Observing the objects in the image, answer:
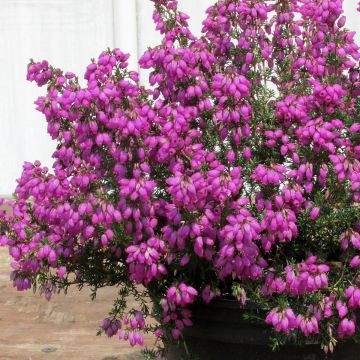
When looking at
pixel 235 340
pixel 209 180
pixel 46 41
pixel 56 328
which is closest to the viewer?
pixel 209 180

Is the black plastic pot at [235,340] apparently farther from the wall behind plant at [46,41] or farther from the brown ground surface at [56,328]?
the wall behind plant at [46,41]

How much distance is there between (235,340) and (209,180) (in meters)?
0.68

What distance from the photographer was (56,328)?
4898 mm

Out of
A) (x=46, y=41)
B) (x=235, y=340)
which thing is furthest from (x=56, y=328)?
(x=46, y=41)

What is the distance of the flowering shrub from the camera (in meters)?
2.82

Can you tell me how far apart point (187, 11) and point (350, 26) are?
131 cm

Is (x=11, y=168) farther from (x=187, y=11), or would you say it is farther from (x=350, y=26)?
(x=350, y=26)

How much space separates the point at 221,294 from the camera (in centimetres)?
325

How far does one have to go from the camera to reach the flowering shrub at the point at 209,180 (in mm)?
2816

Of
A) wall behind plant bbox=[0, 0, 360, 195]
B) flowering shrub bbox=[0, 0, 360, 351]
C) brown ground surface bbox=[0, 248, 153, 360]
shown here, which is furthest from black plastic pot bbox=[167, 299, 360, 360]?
wall behind plant bbox=[0, 0, 360, 195]

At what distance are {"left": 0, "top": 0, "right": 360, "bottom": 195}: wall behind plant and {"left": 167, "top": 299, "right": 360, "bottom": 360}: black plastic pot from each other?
479cm

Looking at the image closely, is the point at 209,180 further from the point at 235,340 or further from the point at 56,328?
the point at 56,328

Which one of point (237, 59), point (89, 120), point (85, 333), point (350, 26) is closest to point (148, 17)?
point (350, 26)

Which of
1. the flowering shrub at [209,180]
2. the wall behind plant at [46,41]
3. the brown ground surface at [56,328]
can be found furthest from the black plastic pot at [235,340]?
the wall behind plant at [46,41]
